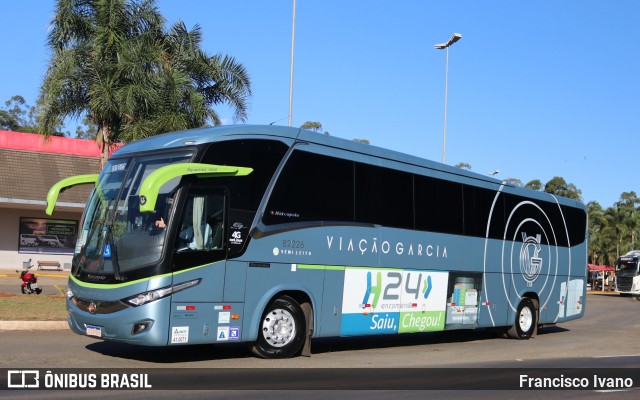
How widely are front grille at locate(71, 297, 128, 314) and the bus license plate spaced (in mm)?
217

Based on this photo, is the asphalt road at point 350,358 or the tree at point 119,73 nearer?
the asphalt road at point 350,358

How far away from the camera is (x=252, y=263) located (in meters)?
12.1

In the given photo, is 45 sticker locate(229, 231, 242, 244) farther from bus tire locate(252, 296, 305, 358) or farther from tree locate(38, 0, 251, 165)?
tree locate(38, 0, 251, 165)

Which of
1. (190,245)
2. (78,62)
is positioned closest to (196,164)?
(190,245)

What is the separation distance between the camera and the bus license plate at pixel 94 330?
11152 mm

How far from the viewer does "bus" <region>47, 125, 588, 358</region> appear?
36.2 feet

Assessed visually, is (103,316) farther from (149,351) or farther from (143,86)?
(143,86)

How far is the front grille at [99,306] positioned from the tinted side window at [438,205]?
6709mm

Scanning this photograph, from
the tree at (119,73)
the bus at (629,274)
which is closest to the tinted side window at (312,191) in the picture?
the tree at (119,73)

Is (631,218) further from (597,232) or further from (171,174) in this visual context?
(171,174)

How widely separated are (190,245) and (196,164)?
47.1 inches

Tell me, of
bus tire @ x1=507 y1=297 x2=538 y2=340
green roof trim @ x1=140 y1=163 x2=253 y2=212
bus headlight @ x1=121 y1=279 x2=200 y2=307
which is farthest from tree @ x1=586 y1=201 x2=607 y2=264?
bus headlight @ x1=121 y1=279 x2=200 y2=307

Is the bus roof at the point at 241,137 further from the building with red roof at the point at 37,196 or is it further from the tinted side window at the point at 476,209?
the building with red roof at the point at 37,196

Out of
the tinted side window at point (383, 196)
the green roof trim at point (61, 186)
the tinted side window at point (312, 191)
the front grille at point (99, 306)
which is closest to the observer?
the front grille at point (99, 306)
